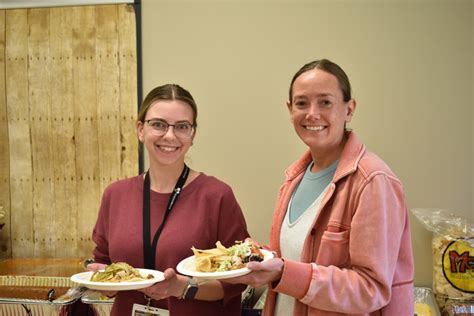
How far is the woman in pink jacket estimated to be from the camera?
49.9 inches

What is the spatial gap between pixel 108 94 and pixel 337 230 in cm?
224

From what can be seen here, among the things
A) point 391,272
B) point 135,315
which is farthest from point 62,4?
point 391,272

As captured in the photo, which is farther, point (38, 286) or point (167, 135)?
point (38, 286)

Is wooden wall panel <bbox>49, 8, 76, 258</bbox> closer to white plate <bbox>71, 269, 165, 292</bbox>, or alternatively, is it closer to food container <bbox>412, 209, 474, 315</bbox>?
white plate <bbox>71, 269, 165, 292</bbox>

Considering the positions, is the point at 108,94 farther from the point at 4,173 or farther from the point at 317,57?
the point at 317,57

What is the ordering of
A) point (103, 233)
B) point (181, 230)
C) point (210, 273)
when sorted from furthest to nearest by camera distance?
1. point (103, 233)
2. point (181, 230)
3. point (210, 273)

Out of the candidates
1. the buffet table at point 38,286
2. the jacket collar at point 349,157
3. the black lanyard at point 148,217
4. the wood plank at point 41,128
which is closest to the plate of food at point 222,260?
the black lanyard at point 148,217

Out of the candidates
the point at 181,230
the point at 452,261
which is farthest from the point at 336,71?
the point at 452,261

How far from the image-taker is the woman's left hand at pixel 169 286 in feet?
4.99

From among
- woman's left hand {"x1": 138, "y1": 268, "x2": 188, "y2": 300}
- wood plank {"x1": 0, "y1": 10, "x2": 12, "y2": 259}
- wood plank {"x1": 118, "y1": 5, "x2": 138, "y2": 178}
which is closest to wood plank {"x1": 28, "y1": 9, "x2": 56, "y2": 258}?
wood plank {"x1": 0, "y1": 10, "x2": 12, "y2": 259}

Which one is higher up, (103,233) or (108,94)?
(108,94)

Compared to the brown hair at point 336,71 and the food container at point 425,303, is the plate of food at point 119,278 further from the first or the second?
the food container at point 425,303

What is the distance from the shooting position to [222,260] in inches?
58.3

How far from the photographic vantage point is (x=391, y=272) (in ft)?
4.22
